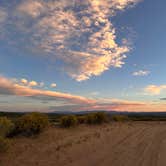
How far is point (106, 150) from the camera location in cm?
1548

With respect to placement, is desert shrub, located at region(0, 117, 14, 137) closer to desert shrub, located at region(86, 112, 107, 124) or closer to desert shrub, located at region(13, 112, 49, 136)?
desert shrub, located at region(13, 112, 49, 136)

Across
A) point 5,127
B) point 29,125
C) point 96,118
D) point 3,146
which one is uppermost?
point 96,118

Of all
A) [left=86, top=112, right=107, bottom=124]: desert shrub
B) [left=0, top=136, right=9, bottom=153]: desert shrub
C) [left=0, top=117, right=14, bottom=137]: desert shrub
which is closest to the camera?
[left=0, top=136, right=9, bottom=153]: desert shrub

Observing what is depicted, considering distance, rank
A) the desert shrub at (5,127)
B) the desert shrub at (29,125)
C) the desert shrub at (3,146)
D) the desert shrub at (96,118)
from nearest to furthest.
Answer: the desert shrub at (3,146) → the desert shrub at (5,127) → the desert shrub at (29,125) → the desert shrub at (96,118)

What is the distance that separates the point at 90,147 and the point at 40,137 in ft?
18.9

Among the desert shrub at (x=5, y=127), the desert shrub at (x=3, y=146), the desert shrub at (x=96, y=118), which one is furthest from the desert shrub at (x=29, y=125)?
the desert shrub at (x=96, y=118)

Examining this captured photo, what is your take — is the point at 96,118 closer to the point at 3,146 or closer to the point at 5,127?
the point at 5,127

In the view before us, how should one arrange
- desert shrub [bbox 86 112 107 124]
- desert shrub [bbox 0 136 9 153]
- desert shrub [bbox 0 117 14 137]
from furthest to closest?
desert shrub [bbox 86 112 107 124]
desert shrub [bbox 0 117 14 137]
desert shrub [bbox 0 136 9 153]

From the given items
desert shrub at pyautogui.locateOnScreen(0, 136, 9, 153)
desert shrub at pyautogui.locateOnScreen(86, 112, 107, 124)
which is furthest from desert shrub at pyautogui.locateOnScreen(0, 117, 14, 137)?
desert shrub at pyautogui.locateOnScreen(86, 112, 107, 124)

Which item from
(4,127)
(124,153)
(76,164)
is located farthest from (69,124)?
(76,164)

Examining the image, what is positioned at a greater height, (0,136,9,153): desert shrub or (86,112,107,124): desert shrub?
(86,112,107,124): desert shrub

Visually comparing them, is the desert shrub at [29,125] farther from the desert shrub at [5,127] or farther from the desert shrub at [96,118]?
the desert shrub at [96,118]

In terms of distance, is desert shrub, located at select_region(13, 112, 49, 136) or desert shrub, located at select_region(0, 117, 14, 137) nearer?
desert shrub, located at select_region(0, 117, 14, 137)

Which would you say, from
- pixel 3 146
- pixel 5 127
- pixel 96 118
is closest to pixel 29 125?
pixel 5 127
